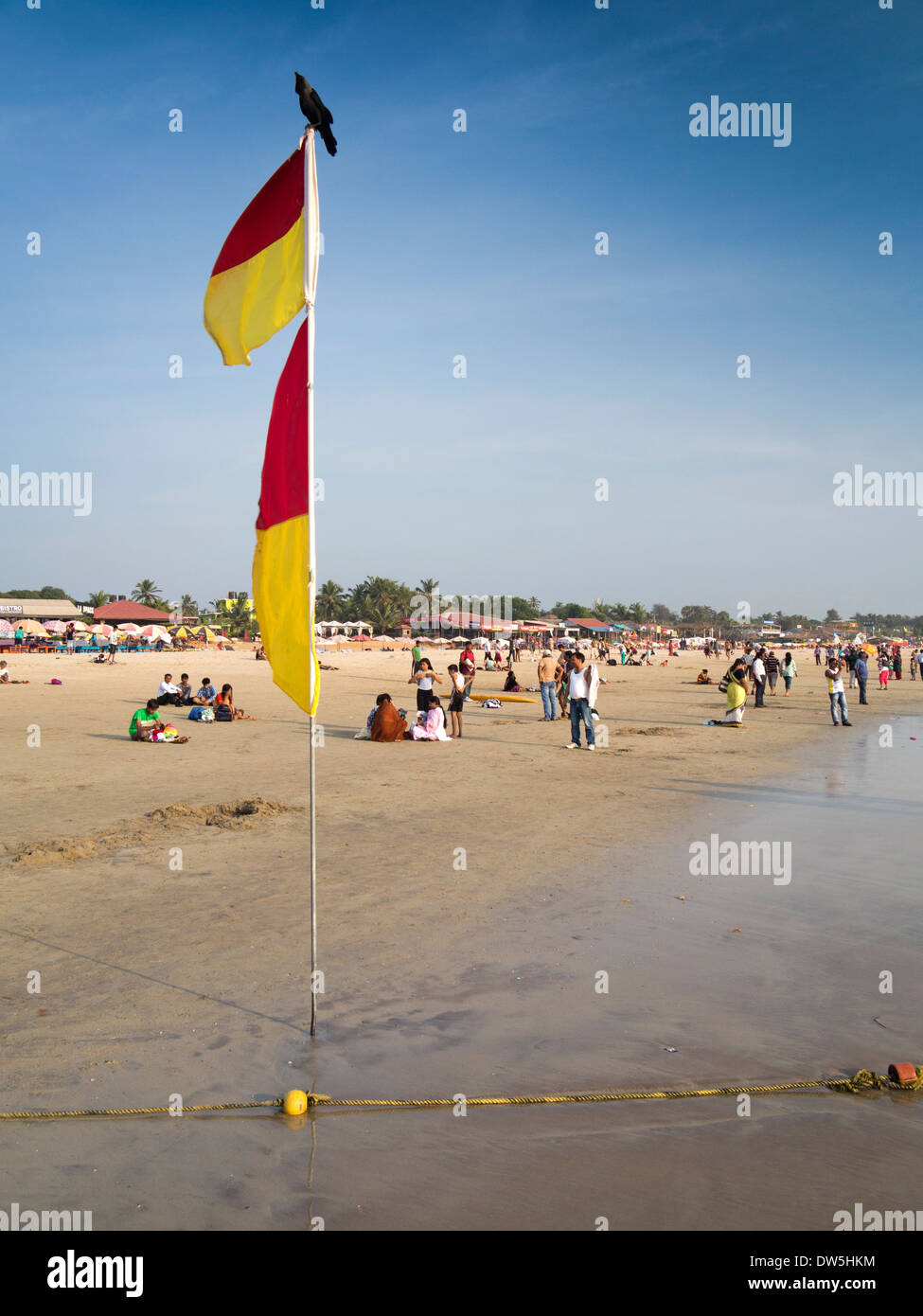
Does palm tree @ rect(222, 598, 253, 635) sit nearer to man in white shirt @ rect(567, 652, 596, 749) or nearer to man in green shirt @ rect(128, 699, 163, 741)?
man in green shirt @ rect(128, 699, 163, 741)

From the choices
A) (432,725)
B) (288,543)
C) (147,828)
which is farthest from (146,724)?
(288,543)

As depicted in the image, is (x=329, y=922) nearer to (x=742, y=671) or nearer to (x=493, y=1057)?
(x=493, y=1057)

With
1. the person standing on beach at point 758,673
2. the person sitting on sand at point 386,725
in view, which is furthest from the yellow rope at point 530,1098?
the person standing on beach at point 758,673

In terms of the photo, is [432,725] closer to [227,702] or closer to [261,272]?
[227,702]

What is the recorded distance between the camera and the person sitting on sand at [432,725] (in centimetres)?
1794

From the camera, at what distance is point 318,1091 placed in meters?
4.45

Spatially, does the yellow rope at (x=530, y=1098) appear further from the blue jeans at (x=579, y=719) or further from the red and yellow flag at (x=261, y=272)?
the blue jeans at (x=579, y=719)

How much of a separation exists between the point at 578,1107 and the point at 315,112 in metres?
5.82

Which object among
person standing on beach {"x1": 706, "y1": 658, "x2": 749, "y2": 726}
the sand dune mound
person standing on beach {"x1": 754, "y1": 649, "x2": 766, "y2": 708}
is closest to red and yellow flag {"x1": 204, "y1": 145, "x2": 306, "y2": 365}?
the sand dune mound

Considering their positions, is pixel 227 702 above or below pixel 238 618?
below

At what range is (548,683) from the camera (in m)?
22.7

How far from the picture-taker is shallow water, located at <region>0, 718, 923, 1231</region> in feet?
11.9

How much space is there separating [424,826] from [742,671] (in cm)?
1402

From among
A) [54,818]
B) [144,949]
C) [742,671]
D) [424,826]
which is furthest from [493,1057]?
[742,671]
